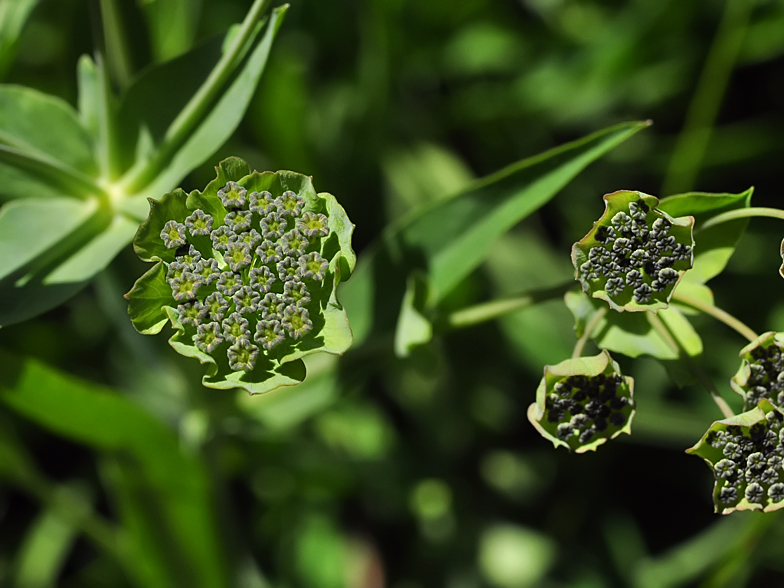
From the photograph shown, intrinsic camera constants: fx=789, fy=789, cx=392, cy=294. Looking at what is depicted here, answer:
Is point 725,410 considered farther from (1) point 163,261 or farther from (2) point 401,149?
(2) point 401,149

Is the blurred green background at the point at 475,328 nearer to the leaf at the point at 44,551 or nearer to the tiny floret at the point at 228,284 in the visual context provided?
the leaf at the point at 44,551


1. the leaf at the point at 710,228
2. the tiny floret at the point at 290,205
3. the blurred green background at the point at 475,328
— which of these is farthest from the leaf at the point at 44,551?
the leaf at the point at 710,228

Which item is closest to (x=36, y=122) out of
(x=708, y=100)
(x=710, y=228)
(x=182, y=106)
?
(x=182, y=106)

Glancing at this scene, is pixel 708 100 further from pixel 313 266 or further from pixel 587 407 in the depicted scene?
pixel 313 266

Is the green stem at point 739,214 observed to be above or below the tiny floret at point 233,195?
above

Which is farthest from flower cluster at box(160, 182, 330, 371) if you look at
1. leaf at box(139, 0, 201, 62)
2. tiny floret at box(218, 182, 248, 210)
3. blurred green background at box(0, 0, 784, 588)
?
leaf at box(139, 0, 201, 62)

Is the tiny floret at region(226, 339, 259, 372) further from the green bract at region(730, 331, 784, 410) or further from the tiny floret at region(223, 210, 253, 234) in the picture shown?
the green bract at region(730, 331, 784, 410)
